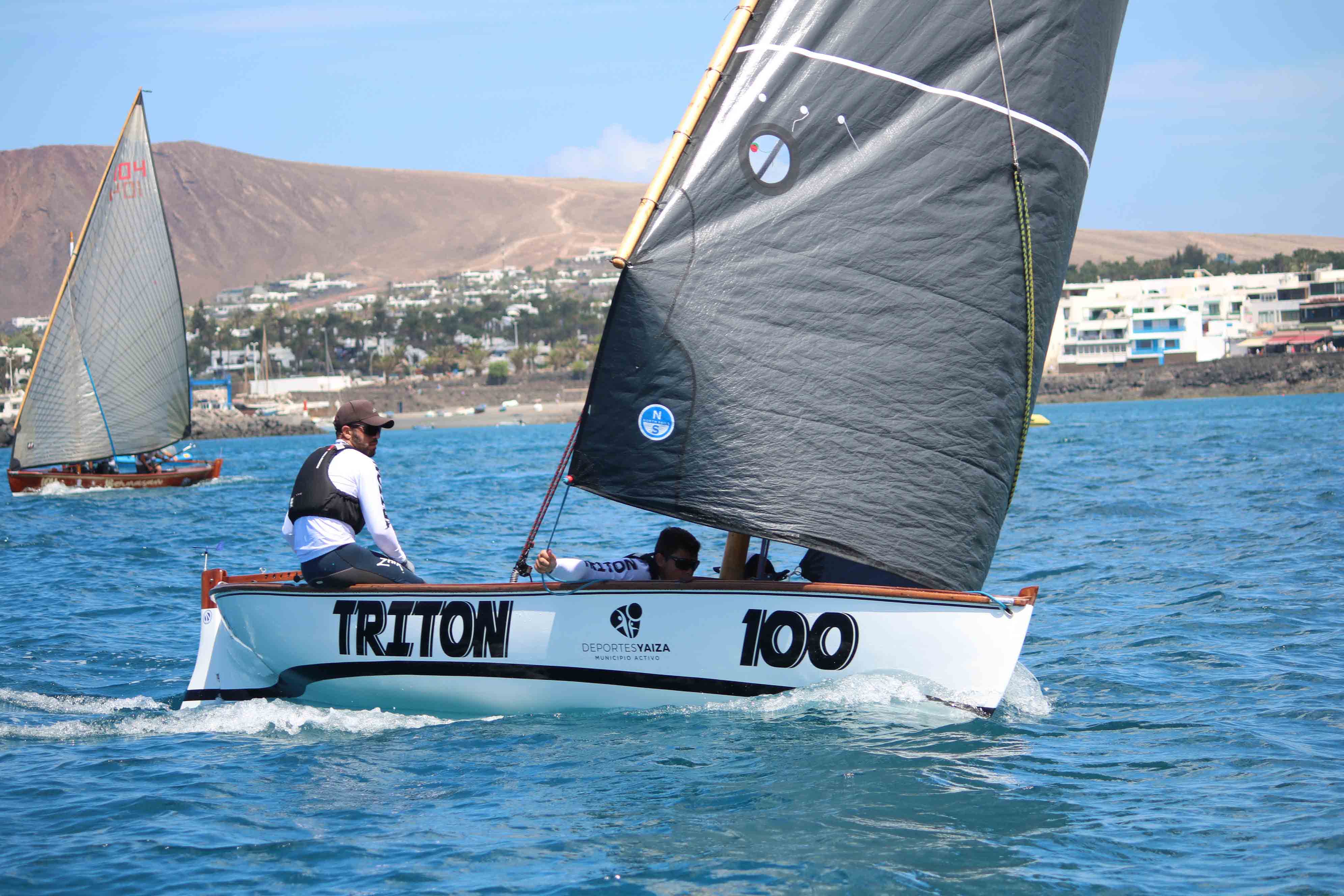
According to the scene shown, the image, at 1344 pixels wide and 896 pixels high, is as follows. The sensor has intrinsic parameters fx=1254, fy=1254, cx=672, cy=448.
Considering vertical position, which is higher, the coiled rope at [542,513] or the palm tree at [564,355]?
the palm tree at [564,355]

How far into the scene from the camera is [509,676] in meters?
7.69

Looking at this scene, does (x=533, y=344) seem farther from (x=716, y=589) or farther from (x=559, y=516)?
(x=559, y=516)

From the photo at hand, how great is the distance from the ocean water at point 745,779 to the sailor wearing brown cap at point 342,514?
929mm

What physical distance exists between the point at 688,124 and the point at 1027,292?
2.30 metres

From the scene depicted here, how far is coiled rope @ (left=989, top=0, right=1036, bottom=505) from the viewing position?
7395mm

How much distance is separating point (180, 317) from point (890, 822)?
30586 mm

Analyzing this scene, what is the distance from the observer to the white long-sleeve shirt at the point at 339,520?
7.86m

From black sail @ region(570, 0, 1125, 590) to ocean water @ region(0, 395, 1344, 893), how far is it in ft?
3.90

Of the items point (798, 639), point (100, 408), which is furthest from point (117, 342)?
point (798, 639)

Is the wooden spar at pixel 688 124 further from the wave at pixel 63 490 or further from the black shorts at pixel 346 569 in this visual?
the wave at pixel 63 490

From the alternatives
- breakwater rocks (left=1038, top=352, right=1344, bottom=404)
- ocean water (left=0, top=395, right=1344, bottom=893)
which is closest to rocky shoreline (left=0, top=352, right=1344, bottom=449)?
breakwater rocks (left=1038, top=352, right=1344, bottom=404)

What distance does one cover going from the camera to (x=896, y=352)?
295 inches

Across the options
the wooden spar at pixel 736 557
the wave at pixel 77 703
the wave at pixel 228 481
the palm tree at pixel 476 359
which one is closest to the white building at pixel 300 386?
the palm tree at pixel 476 359

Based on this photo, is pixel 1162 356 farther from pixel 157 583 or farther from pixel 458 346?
pixel 157 583
